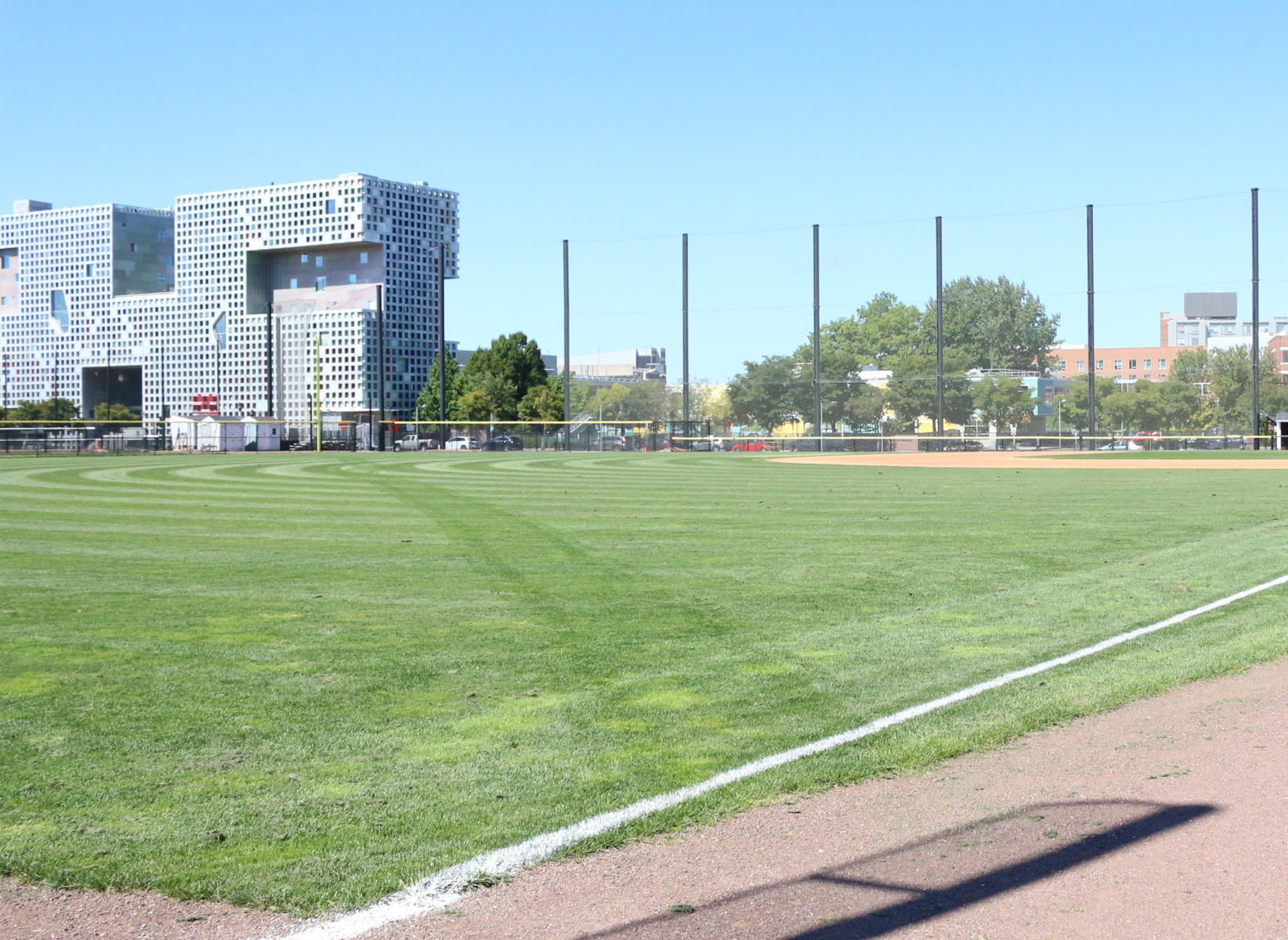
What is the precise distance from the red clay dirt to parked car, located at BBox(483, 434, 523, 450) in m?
72.1

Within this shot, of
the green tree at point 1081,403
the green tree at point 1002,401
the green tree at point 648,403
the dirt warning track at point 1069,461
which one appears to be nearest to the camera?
the dirt warning track at point 1069,461

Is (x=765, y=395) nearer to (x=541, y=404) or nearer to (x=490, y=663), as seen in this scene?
(x=541, y=404)

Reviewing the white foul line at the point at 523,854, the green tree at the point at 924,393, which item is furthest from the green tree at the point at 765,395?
the white foul line at the point at 523,854

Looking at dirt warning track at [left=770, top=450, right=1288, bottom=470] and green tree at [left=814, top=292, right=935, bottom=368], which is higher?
green tree at [left=814, top=292, right=935, bottom=368]

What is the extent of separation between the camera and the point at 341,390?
199625mm

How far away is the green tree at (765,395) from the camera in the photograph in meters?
137

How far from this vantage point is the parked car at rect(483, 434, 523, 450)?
77.1 meters

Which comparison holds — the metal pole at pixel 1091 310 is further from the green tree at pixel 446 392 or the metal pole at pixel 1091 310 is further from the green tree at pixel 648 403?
the green tree at pixel 648 403

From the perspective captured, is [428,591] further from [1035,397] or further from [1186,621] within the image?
[1035,397]

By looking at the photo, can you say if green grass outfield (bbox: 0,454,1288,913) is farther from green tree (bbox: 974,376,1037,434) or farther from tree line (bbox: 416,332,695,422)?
green tree (bbox: 974,376,1037,434)

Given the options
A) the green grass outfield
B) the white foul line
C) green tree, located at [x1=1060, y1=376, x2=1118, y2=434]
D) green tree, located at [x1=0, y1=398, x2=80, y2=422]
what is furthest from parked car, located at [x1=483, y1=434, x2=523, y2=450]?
green tree, located at [x1=1060, y1=376, x2=1118, y2=434]

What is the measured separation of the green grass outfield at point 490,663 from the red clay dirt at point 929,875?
0.88 feet

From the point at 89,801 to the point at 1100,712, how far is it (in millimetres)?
4727

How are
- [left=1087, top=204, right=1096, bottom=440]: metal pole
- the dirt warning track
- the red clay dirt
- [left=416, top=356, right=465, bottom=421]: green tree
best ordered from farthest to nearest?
[left=416, top=356, right=465, bottom=421]: green tree, [left=1087, top=204, right=1096, bottom=440]: metal pole, the dirt warning track, the red clay dirt
